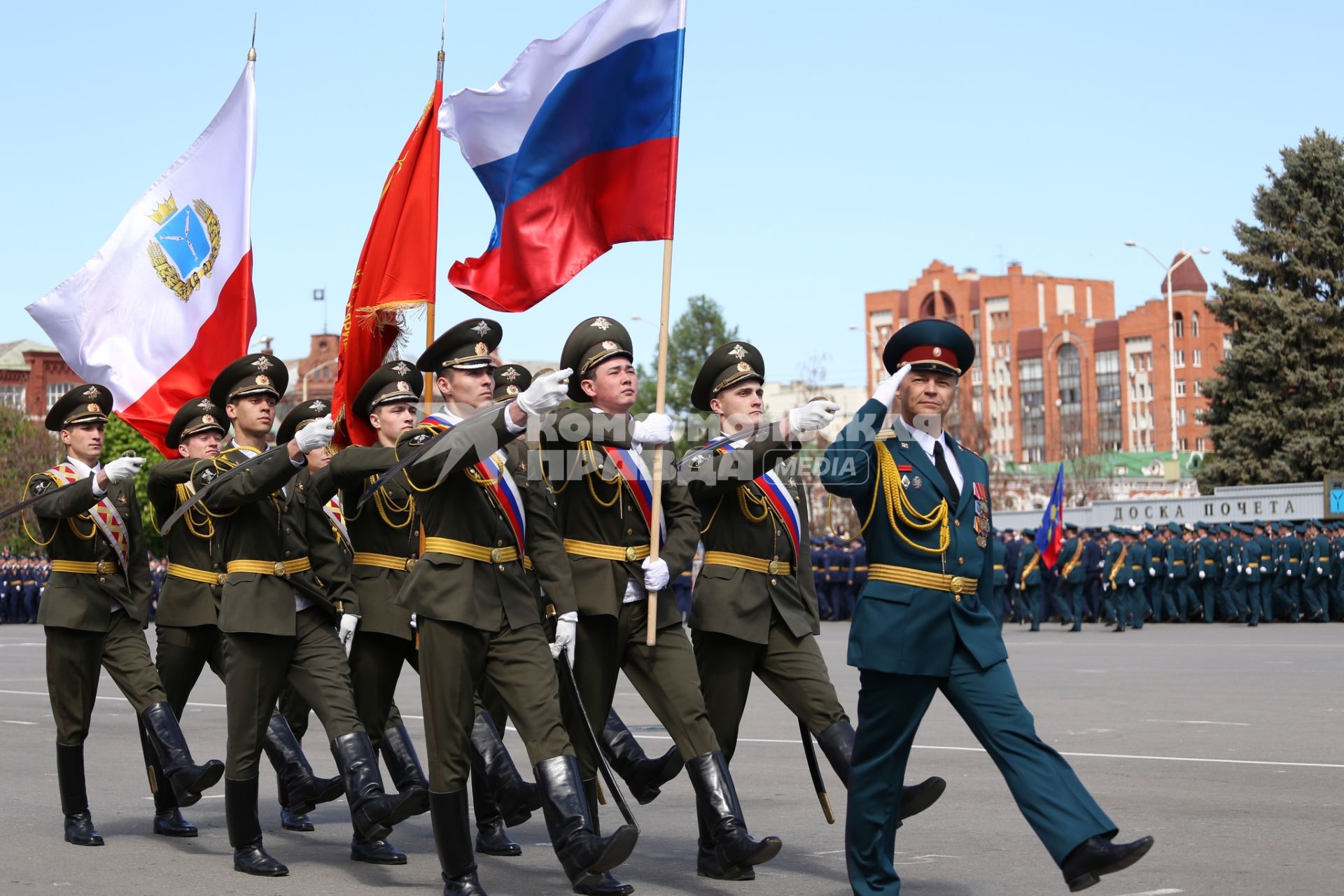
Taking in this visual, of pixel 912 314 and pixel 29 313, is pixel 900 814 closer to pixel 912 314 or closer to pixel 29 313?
pixel 29 313

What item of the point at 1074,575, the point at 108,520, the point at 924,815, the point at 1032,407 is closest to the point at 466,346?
the point at 108,520

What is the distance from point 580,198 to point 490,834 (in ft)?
9.83

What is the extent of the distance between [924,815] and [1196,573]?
2151cm

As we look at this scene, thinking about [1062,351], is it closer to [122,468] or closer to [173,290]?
[173,290]

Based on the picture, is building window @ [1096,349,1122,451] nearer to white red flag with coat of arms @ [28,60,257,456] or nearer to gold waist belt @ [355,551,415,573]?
white red flag with coat of arms @ [28,60,257,456]

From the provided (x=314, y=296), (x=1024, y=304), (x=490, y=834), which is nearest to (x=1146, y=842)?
(x=490, y=834)

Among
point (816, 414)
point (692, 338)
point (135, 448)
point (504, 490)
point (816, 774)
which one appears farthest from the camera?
point (692, 338)

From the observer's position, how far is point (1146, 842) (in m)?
5.14

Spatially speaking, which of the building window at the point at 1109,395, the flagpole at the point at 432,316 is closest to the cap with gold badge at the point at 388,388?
the flagpole at the point at 432,316

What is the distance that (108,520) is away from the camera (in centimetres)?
852

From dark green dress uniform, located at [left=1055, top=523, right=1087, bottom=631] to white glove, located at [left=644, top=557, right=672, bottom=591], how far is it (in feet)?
71.1

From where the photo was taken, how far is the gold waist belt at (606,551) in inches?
277

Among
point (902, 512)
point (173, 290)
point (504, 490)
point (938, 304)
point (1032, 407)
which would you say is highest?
point (938, 304)

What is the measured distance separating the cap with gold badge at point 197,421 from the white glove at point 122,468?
2.59 ft
